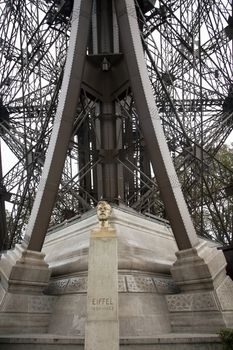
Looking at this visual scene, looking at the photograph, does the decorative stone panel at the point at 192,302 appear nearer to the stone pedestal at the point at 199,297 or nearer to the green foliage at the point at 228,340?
the stone pedestal at the point at 199,297

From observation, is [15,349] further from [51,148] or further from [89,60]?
[89,60]

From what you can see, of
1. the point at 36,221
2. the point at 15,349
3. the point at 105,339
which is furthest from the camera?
the point at 36,221

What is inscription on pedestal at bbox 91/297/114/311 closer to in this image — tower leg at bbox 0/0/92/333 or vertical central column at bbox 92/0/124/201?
tower leg at bbox 0/0/92/333

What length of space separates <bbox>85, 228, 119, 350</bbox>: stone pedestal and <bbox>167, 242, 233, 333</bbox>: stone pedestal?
197 inches

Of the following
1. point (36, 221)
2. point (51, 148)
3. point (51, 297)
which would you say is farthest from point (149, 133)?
point (51, 297)

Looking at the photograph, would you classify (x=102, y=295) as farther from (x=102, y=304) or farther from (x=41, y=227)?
(x=41, y=227)

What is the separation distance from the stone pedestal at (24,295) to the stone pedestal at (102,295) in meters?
5.44

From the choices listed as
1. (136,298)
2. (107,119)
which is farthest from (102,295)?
(107,119)

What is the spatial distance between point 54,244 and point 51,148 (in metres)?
3.47

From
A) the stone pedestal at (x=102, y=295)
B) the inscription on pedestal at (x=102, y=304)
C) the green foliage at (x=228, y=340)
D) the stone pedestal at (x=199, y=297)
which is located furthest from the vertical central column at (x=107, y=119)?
the inscription on pedestal at (x=102, y=304)

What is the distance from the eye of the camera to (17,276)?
41.4 ft

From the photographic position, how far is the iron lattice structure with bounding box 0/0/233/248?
64.6 feet

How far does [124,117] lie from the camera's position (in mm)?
20375

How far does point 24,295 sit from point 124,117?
10091 millimetres
